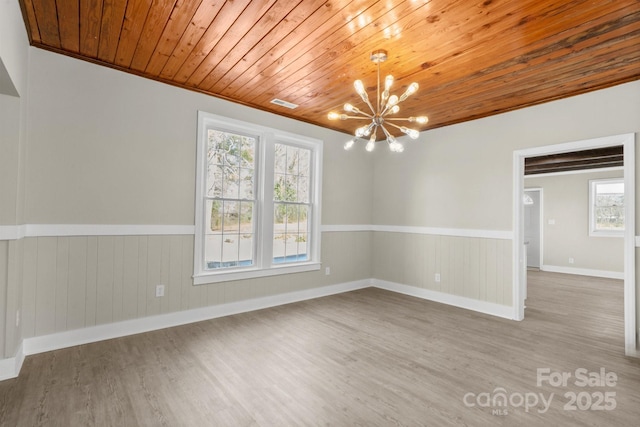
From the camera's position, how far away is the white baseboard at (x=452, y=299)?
4238 mm

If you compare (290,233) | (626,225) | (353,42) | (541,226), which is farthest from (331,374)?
(541,226)

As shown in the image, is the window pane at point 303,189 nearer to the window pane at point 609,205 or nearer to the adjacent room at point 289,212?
the adjacent room at point 289,212

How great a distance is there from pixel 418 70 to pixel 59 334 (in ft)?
14.1

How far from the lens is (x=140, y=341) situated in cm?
316

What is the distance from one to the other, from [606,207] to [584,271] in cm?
155

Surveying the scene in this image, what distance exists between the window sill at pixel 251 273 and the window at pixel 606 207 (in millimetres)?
6821

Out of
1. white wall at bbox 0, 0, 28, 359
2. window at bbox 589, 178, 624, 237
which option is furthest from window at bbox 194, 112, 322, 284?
window at bbox 589, 178, 624, 237

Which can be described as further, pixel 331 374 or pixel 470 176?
pixel 470 176

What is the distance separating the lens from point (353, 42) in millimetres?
2668

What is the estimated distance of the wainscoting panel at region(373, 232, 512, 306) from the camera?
14.2ft

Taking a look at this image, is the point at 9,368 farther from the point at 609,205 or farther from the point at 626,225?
the point at 609,205

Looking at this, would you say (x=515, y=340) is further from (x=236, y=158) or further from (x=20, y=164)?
(x=20, y=164)

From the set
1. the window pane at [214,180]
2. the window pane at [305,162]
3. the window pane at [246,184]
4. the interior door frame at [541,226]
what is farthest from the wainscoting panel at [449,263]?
the interior door frame at [541,226]

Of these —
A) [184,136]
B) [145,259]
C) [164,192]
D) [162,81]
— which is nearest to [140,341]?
[145,259]
